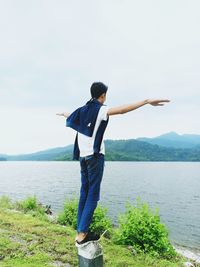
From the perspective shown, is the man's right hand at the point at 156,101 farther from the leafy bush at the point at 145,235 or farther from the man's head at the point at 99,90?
the leafy bush at the point at 145,235

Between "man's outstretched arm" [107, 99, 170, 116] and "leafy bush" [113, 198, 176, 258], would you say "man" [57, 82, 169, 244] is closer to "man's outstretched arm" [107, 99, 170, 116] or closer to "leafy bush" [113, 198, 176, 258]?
"man's outstretched arm" [107, 99, 170, 116]

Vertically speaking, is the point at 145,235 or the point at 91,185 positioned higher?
the point at 91,185

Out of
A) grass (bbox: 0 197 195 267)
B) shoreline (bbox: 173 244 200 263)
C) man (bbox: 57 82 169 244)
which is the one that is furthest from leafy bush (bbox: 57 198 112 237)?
man (bbox: 57 82 169 244)

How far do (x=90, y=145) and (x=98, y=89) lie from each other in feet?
3.05

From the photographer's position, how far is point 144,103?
4797 mm

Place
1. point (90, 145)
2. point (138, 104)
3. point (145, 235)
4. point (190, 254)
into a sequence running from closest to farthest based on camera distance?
1. point (138, 104)
2. point (90, 145)
3. point (145, 235)
4. point (190, 254)

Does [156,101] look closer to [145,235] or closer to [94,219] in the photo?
[145,235]

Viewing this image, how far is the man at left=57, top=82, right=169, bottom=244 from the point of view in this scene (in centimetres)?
515

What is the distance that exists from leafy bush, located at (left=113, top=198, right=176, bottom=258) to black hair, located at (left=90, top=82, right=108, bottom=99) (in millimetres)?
4831

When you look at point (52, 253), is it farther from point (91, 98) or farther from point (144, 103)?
point (144, 103)

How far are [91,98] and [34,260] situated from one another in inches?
137

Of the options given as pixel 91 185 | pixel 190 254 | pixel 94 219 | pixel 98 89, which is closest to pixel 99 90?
pixel 98 89

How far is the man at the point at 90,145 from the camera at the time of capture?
5.15 meters

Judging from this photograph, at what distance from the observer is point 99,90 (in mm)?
5383
